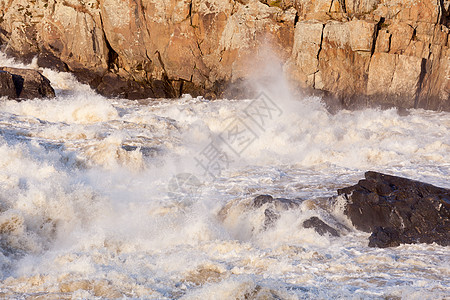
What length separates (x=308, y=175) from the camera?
10.6 metres

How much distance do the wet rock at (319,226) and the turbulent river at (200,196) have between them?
0.40 feet

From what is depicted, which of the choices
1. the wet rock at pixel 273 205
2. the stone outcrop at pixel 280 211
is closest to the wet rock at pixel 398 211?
the stone outcrop at pixel 280 211

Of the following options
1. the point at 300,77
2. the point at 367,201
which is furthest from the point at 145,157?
the point at 300,77

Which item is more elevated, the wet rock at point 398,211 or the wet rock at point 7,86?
the wet rock at point 7,86

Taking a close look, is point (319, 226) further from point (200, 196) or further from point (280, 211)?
point (200, 196)

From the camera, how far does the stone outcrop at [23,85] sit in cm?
1458

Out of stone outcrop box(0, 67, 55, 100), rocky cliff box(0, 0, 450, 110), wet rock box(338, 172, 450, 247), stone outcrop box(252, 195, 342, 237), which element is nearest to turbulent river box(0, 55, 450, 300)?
stone outcrop box(252, 195, 342, 237)

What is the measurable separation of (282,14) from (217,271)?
12.2 m

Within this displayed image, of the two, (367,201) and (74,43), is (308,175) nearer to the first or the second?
(367,201)

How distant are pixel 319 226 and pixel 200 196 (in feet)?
8.73

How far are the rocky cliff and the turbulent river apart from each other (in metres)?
1.10

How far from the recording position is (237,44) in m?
16.5

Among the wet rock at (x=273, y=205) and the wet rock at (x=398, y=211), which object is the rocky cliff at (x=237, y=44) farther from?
the wet rock at (x=273, y=205)

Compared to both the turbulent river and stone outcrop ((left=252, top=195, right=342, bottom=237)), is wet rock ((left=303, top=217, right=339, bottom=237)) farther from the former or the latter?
the turbulent river
